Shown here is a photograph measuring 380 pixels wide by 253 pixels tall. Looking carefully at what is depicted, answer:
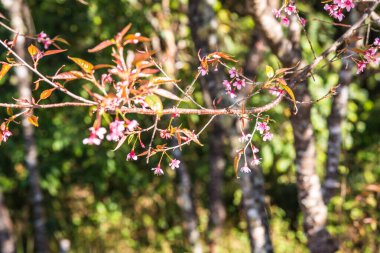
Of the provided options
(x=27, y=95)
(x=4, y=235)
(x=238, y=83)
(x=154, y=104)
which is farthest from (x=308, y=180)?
(x=4, y=235)

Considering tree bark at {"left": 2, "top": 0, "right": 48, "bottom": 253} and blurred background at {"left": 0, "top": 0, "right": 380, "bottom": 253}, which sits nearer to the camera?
tree bark at {"left": 2, "top": 0, "right": 48, "bottom": 253}

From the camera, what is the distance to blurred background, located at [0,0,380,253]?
5898 mm

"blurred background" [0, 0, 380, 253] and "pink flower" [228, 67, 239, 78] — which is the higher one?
"blurred background" [0, 0, 380, 253]

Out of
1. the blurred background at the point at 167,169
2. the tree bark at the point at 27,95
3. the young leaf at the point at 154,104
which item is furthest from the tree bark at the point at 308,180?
the tree bark at the point at 27,95

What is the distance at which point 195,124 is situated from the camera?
7.07 meters

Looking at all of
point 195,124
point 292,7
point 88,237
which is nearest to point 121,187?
point 88,237

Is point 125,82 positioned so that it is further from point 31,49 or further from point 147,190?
point 147,190

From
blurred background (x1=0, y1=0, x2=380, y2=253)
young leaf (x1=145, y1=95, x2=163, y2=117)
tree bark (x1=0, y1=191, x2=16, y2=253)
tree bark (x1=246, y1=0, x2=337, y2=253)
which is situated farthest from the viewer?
blurred background (x1=0, y1=0, x2=380, y2=253)

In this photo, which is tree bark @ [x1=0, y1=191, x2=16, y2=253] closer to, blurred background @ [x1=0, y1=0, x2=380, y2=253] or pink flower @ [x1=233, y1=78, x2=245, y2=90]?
blurred background @ [x1=0, y1=0, x2=380, y2=253]

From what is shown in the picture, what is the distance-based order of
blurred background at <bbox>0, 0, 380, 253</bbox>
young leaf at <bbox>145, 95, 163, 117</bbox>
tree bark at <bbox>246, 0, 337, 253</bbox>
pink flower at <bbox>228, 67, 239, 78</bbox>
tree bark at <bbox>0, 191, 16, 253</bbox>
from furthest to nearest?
blurred background at <bbox>0, 0, 380, 253</bbox>
tree bark at <bbox>0, 191, 16, 253</bbox>
tree bark at <bbox>246, 0, 337, 253</bbox>
pink flower at <bbox>228, 67, 239, 78</bbox>
young leaf at <bbox>145, 95, 163, 117</bbox>

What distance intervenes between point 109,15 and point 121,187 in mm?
2769

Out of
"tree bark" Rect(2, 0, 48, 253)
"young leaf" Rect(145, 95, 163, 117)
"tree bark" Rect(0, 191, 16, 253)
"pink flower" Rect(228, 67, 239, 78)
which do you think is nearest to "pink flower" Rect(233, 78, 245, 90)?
"pink flower" Rect(228, 67, 239, 78)

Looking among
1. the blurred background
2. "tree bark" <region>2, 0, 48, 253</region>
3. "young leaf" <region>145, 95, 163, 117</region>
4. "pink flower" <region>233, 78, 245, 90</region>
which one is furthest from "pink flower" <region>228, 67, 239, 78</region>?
"tree bark" <region>2, 0, 48, 253</region>

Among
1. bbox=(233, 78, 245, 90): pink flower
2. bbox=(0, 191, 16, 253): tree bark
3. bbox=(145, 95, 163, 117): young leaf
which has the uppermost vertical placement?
bbox=(0, 191, 16, 253): tree bark
